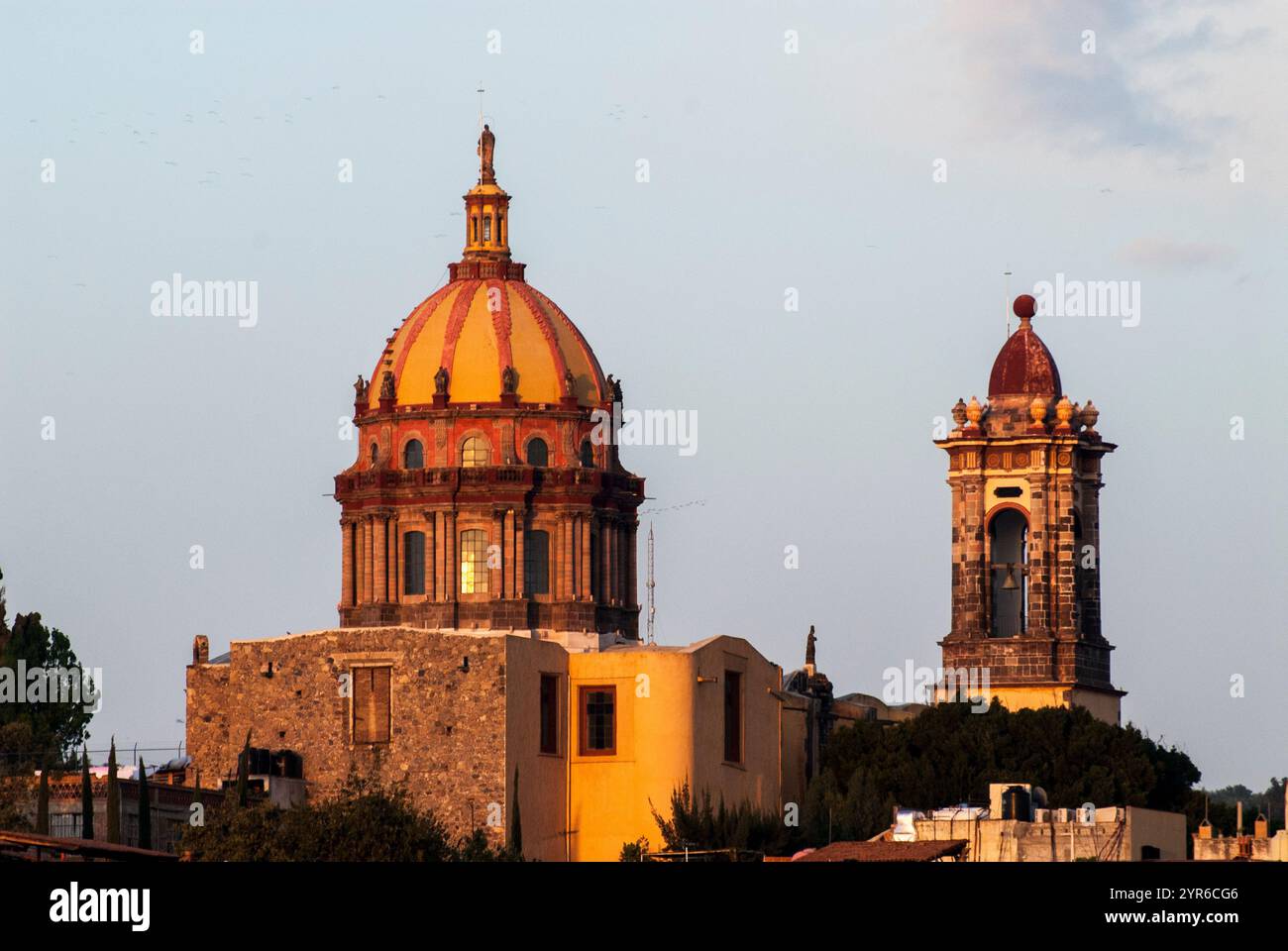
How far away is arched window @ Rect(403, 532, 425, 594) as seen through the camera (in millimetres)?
124750

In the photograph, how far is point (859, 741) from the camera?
113 m

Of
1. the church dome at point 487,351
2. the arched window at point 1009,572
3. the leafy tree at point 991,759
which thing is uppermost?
the church dome at point 487,351

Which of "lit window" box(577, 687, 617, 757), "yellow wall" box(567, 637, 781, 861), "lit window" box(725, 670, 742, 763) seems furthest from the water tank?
"lit window" box(577, 687, 617, 757)

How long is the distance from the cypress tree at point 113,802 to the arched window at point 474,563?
26177 millimetres

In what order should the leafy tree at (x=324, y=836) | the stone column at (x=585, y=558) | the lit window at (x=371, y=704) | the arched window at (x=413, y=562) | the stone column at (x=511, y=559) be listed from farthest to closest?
the arched window at (x=413, y=562), the stone column at (x=585, y=558), the stone column at (x=511, y=559), the lit window at (x=371, y=704), the leafy tree at (x=324, y=836)

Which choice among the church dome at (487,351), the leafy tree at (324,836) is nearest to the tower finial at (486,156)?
the church dome at (487,351)

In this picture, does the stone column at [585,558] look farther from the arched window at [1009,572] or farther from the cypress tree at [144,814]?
the cypress tree at [144,814]

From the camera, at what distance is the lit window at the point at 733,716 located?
4092 inches

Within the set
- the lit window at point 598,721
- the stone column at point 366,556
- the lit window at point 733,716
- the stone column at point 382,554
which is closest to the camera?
the lit window at point 598,721
